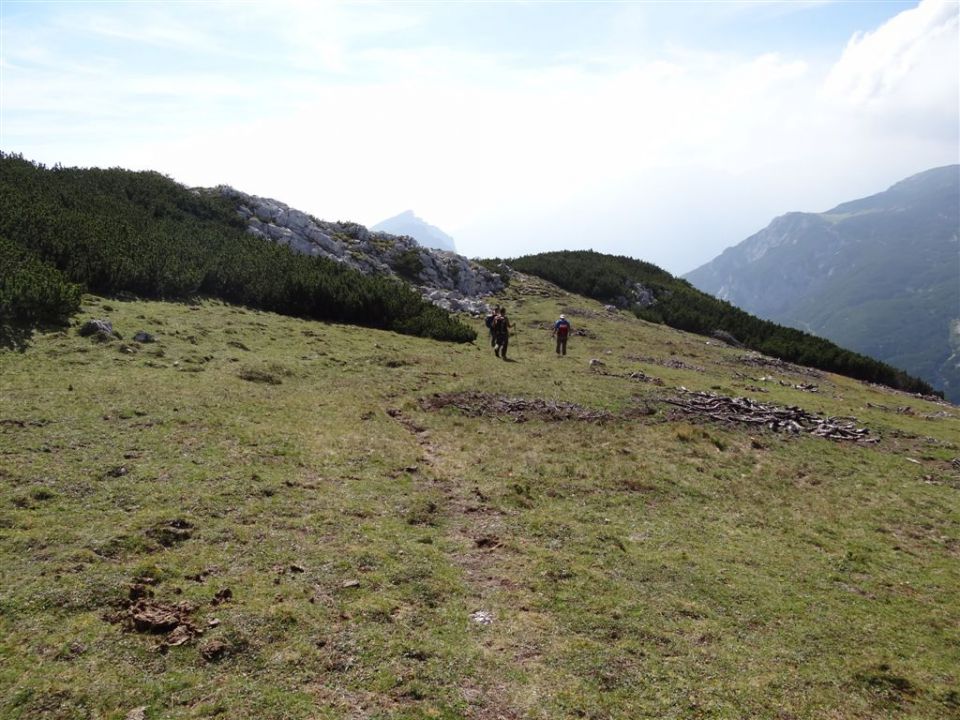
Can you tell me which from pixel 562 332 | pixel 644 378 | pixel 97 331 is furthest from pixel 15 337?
pixel 644 378

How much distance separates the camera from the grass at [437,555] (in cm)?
788

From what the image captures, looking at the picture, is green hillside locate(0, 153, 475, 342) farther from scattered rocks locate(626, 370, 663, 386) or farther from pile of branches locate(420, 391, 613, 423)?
pile of branches locate(420, 391, 613, 423)

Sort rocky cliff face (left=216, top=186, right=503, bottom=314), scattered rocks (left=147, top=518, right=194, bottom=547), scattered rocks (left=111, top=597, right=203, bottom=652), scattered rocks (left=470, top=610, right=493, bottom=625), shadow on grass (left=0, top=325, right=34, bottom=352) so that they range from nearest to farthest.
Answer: scattered rocks (left=111, top=597, right=203, bottom=652), scattered rocks (left=470, top=610, right=493, bottom=625), scattered rocks (left=147, top=518, right=194, bottom=547), shadow on grass (left=0, top=325, right=34, bottom=352), rocky cliff face (left=216, top=186, right=503, bottom=314)

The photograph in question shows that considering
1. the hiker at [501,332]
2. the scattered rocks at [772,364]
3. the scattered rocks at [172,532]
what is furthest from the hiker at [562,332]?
the scattered rocks at [172,532]

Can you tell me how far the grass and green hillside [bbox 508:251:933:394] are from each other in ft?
113

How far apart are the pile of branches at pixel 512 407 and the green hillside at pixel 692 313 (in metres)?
41.0

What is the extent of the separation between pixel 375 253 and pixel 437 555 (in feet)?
176

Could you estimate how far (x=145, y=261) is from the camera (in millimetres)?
32812

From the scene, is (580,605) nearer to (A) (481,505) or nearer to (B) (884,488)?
(A) (481,505)

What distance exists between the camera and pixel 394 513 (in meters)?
13.4

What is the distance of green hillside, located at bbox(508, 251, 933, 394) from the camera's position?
53.9m

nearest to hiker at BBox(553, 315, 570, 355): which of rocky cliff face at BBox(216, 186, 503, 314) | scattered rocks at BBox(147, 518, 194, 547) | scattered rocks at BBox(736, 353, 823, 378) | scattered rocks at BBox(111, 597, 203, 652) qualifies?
rocky cliff face at BBox(216, 186, 503, 314)

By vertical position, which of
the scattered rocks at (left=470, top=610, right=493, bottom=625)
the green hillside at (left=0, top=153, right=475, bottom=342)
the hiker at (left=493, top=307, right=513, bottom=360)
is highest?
the green hillside at (left=0, top=153, right=475, bottom=342)

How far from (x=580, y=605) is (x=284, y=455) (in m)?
9.13
